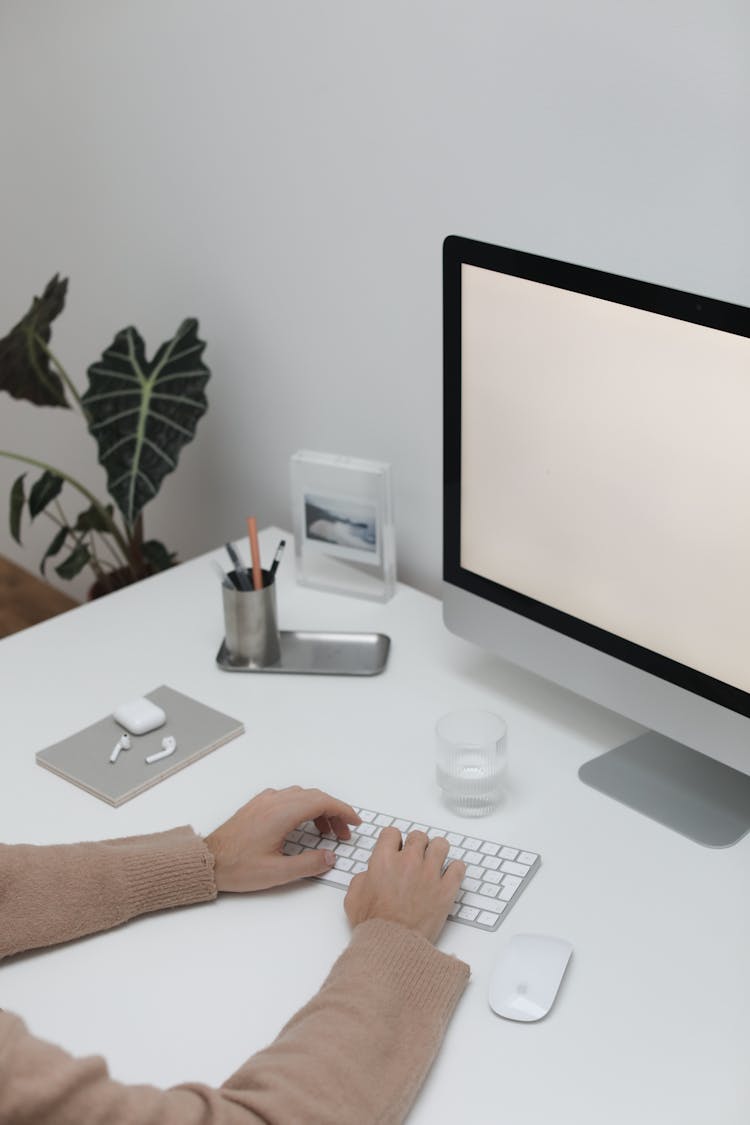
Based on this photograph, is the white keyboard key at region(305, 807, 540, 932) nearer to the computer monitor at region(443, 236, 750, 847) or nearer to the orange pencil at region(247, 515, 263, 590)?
the computer monitor at region(443, 236, 750, 847)

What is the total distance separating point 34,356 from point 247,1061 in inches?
47.8

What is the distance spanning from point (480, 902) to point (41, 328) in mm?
1113

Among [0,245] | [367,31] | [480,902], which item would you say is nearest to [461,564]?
[480,902]

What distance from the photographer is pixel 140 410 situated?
1.73m

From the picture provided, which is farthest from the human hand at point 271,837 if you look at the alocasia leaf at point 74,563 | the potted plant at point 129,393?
the alocasia leaf at point 74,563

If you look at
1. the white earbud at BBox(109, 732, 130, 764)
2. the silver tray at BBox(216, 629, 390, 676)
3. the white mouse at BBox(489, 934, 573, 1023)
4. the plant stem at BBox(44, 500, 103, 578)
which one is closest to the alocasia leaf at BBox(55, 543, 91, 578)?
the plant stem at BBox(44, 500, 103, 578)

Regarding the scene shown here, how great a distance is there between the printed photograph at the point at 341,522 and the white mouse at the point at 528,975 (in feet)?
2.23

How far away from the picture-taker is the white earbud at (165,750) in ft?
4.26

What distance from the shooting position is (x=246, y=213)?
175cm

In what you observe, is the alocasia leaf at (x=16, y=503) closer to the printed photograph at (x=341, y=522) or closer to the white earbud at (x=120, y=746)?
the printed photograph at (x=341, y=522)

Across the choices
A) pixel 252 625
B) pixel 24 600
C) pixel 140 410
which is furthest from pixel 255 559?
pixel 24 600

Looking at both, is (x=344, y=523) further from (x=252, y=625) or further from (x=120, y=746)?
(x=120, y=746)

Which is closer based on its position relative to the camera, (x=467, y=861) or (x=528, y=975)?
(x=528, y=975)

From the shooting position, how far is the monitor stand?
1.18 meters
